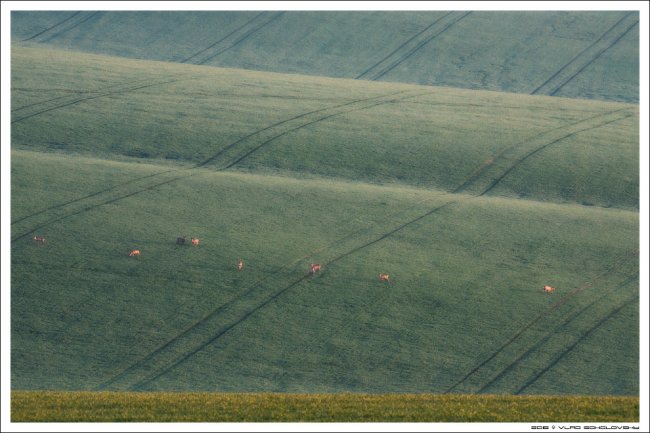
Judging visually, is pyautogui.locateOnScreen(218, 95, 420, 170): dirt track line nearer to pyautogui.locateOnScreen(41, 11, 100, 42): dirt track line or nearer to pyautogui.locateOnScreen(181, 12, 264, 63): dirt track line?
pyautogui.locateOnScreen(181, 12, 264, 63): dirt track line

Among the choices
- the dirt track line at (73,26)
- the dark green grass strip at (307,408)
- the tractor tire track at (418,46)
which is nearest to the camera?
the dark green grass strip at (307,408)

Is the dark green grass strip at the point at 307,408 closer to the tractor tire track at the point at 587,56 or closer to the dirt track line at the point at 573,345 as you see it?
the dirt track line at the point at 573,345

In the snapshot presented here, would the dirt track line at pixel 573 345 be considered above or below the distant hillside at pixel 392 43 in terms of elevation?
below

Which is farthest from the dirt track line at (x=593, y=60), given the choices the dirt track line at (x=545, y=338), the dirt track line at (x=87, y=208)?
the dirt track line at (x=87, y=208)

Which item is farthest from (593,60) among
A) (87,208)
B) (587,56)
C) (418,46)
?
(87,208)

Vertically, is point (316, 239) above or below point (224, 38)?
below

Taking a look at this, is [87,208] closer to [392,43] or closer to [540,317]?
[540,317]
